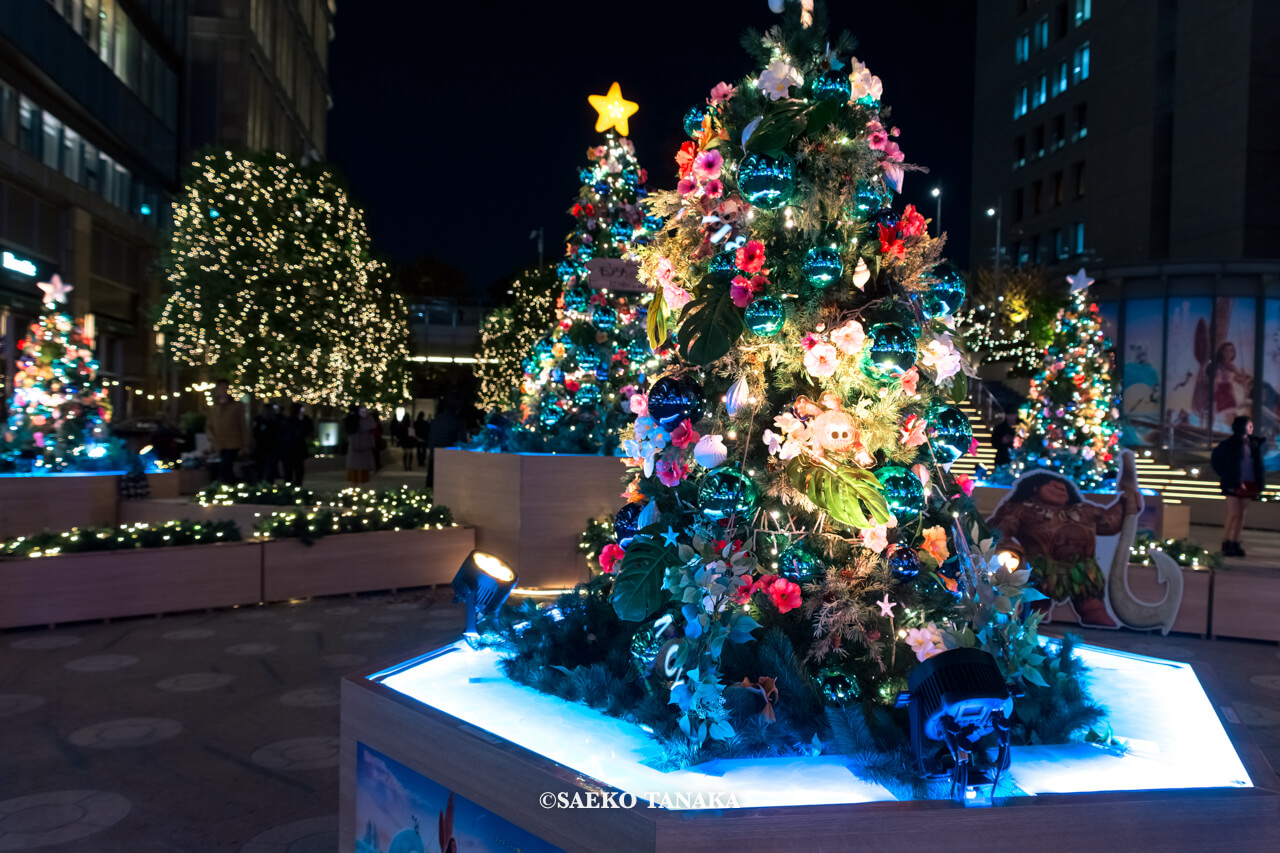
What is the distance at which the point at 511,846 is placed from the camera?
2256mm

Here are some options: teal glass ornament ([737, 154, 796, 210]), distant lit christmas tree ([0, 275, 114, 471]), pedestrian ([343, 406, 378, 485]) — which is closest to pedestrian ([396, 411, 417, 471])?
pedestrian ([343, 406, 378, 485])

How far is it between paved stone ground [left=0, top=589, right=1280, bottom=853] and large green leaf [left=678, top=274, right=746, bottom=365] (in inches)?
58.2

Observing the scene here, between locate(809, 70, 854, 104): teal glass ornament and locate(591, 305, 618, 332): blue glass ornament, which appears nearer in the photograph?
locate(809, 70, 854, 104): teal glass ornament

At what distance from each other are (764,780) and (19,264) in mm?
19964

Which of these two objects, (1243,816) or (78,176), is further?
(78,176)

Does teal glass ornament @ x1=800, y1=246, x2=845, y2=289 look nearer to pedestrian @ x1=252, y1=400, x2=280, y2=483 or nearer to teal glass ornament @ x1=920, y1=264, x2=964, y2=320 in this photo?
teal glass ornament @ x1=920, y1=264, x2=964, y2=320

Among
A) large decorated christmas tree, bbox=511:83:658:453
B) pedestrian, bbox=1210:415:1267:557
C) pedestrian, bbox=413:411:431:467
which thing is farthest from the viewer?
pedestrian, bbox=413:411:431:467

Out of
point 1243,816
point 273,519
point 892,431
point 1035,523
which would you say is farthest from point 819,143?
point 273,519

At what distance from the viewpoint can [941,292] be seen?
280 cm

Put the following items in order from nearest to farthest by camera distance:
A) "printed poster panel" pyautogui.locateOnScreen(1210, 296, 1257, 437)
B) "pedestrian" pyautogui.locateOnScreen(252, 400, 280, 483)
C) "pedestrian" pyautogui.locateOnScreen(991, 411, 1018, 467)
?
"pedestrian" pyautogui.locateOnScreen(252, 400, 280, 483) → "pedestrian" pyautogui.locateOnScreen(991, 411, 1018, 467) → "printed poster panel" pyautogui.locateOnScreen(1210, 296, 1257, 437)

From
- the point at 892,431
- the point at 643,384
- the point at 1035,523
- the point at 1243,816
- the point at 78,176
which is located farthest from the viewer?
the point at 78,176

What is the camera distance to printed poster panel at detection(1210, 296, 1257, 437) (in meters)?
18.1

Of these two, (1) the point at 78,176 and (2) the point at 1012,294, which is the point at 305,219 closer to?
(1) the point at 78,176

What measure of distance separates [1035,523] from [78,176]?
21679 mm
